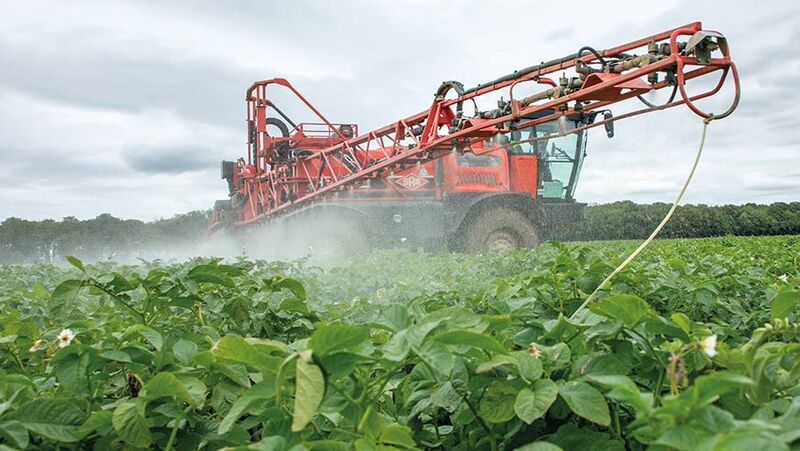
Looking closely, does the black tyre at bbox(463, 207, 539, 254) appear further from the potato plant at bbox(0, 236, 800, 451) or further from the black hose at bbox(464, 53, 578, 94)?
the potato plant at bbox(0, 236, 800, 451)

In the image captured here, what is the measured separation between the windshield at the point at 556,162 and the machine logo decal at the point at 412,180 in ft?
6.23

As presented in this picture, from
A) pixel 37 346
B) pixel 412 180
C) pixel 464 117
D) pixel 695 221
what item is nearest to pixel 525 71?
pixel 464 117

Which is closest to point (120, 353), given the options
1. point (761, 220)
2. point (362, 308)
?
point (362, 308)

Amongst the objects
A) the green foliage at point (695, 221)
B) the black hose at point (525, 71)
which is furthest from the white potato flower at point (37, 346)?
the green foliage at point (695, 221)

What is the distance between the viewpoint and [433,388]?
111 centimetres

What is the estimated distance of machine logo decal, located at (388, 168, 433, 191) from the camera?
1259 centimetres

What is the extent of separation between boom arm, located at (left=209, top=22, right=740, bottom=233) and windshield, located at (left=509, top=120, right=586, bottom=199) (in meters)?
2.67

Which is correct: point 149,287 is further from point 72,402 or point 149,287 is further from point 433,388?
point 433,388

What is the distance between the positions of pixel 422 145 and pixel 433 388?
880cm

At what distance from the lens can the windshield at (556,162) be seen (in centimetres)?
1265

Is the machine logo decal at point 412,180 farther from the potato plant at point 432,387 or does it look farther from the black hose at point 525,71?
the potato plant at point 432,387

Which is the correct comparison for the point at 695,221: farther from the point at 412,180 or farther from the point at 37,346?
the point at 37,346

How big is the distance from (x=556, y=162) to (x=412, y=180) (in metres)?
3.01

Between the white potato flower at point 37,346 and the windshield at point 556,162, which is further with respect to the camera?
the windshield at point 556,162
